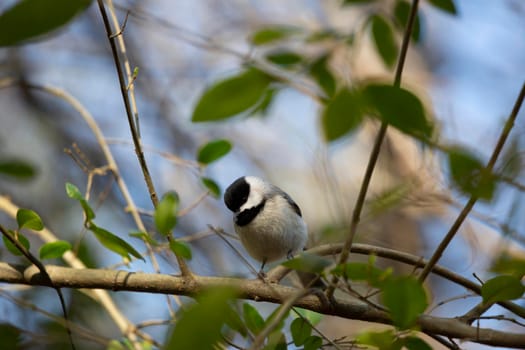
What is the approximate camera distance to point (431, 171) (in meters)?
1.16

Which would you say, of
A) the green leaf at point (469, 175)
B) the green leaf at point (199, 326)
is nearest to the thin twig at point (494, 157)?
the green leaf at point (469, 175)

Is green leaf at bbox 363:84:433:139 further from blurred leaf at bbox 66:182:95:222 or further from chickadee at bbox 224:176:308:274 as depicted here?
chickadee at bbox 224:176:308:274

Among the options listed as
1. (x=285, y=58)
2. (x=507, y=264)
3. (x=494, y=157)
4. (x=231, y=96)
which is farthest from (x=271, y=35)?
(x=507, y=264)

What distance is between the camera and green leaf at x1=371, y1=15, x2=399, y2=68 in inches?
32.7

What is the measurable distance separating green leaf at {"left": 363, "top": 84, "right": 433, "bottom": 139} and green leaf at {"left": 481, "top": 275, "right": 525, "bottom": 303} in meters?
0.53

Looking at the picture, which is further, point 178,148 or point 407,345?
point 178,148

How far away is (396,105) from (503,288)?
0.58 metres

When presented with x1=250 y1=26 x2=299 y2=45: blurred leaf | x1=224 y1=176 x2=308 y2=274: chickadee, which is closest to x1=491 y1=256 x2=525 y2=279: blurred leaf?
x1=250 y1=26 x2=299 y2=45: blurred leaf

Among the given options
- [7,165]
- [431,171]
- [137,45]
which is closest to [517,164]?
[431,171]

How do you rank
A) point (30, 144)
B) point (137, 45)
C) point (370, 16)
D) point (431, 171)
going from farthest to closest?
point (137, 45) → point (30, 144) → point (431, 171) → point (370, 16)

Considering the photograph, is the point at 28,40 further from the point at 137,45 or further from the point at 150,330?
the point at 137,45

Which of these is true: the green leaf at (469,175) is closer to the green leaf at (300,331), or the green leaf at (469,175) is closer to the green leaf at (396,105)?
the green leaf at (396,105)

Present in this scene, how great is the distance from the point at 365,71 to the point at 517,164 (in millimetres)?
5088

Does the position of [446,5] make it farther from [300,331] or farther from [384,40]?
[300,331]
